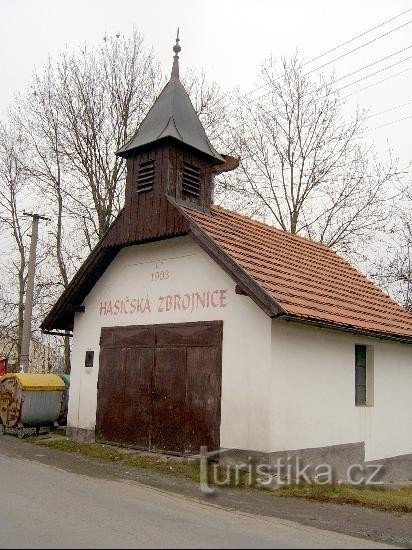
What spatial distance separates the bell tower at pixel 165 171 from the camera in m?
13.4

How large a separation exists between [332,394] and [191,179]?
18.9 feet

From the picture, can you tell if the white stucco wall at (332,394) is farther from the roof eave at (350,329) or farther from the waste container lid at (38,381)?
the waste container lid at (38,381)

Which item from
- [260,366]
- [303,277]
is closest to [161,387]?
[260,366]

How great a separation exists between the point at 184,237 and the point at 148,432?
4268mm

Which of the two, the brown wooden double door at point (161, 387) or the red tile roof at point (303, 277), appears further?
the brown wooden double door at point (161, 387)

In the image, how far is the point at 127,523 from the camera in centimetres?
677

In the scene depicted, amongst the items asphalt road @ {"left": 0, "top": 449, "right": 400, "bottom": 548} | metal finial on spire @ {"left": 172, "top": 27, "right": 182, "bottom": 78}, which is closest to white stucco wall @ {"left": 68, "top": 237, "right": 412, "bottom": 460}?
asphalt road @ {"left": 0, "top": 449, "right": 400, "bottom": 548}

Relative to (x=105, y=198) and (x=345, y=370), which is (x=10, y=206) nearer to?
(x=105, y=198)

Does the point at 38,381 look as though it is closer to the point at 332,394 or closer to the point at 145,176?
the point at 145,176

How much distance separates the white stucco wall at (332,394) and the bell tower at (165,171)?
3.58m

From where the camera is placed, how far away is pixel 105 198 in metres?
24.9

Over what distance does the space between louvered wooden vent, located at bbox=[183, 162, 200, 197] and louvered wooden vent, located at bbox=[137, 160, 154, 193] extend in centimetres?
76

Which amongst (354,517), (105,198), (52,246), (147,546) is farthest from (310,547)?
(52,246)

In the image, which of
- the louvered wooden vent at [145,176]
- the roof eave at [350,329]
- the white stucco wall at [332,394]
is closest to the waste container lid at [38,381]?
the louvered wooden vent at [145,176]
